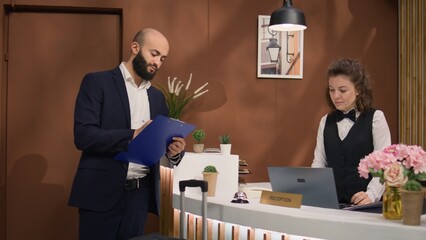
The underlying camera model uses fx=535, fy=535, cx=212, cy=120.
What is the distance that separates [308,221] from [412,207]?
0.38 m

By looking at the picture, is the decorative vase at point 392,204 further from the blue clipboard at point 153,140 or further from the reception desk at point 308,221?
the blue clipboard at point 153,140

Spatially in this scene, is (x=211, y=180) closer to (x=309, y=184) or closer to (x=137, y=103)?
(x=309, y=184)

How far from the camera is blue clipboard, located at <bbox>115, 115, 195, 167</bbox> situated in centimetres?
260

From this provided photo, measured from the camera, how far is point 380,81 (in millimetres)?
5172

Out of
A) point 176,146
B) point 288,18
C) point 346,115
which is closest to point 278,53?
point 288,18

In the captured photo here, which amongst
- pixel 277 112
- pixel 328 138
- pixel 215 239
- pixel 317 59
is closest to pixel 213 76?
pixel 277 112

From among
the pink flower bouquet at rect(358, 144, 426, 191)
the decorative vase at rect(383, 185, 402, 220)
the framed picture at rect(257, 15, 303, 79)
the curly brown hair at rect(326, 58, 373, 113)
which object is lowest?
the decorative vase at rect(383, 185, 402, 220)

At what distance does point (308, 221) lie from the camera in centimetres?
205

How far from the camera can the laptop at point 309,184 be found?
2221 mm

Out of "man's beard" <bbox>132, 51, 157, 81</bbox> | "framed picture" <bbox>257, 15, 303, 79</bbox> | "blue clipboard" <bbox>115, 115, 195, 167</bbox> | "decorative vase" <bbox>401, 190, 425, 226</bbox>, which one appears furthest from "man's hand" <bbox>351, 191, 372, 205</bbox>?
"framed picture" <bbox>257, 15, 303, 79</bbox>

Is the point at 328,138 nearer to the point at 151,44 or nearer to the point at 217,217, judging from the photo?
the point at 217,217

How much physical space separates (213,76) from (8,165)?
6.40 ft

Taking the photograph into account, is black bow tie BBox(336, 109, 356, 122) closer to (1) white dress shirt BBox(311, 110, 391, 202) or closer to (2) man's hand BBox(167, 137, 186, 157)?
(1) white dress shirt BBox(311, 110, 391, 202)

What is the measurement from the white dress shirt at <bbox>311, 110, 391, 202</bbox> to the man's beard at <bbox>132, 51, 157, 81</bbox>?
107 centimetres
